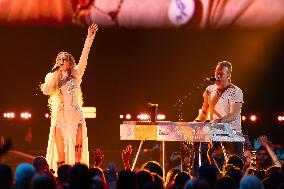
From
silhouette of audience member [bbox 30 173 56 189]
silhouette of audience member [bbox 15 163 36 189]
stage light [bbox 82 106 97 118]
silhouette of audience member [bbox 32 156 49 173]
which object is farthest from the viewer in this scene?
stage light [bbox 82 106 97 118]

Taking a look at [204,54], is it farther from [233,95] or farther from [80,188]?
[80,188]

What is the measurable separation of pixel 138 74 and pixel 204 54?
59.3 inches

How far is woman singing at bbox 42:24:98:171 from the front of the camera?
9.27 m

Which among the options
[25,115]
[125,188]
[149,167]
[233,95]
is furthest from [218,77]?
[25,115]

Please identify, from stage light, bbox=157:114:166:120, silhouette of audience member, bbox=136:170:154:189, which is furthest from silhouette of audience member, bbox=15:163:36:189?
stage light, bbox=157:114:166:120

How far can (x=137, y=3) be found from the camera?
13.5m

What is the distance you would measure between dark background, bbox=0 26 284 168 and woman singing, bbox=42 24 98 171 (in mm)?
4294

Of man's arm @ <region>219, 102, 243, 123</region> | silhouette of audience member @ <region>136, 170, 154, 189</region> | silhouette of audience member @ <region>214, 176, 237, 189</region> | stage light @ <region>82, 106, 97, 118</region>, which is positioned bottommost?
silhouette of audience member @ <region>214, 176, 237, 189</region>

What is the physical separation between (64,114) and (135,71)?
508 cm

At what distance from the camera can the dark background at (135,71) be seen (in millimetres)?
13938

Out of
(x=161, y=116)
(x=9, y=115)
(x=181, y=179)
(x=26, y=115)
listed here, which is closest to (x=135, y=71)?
(x=161, y=116)

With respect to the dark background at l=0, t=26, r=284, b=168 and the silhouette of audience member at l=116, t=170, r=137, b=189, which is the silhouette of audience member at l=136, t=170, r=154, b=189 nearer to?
the silhouette of audience member at l=116, t=170, r=137, b=189

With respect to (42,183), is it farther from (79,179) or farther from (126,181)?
(126,181)

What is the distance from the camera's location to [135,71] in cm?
1423
